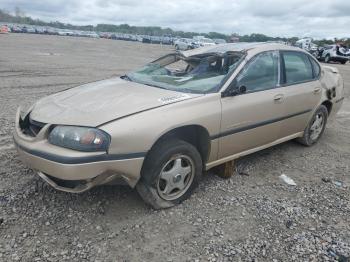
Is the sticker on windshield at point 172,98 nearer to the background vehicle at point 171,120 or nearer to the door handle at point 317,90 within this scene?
the background vehicle at point 171,120

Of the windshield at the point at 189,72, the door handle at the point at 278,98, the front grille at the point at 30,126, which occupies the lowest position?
the front grille at the point at 30,126

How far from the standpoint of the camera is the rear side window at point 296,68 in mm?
4617

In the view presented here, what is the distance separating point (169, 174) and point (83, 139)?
93cm

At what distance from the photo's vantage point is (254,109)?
394cm

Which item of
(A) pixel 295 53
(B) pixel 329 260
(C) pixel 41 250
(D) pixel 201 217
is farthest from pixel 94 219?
(A) pixel 295 53

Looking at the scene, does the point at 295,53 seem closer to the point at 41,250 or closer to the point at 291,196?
the point at 291,196

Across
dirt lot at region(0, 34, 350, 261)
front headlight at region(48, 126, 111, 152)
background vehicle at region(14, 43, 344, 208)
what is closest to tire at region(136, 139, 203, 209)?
background vehicle at region(14, 43, 344, 208)

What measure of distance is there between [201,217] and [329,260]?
1.15 meters

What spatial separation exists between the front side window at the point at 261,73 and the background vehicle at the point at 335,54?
23.8 metres

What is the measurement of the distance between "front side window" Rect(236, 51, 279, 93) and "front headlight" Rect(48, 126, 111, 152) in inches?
66.4

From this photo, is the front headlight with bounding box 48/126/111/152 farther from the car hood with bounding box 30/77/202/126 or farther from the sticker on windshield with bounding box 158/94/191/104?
the sticker on windshield with bounding box 158/94/191/104

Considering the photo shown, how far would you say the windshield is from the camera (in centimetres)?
375

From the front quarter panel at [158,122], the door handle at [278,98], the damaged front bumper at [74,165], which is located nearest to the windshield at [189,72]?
the front quarter panel at [158,122]

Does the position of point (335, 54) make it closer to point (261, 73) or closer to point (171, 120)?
point (261, 73)
